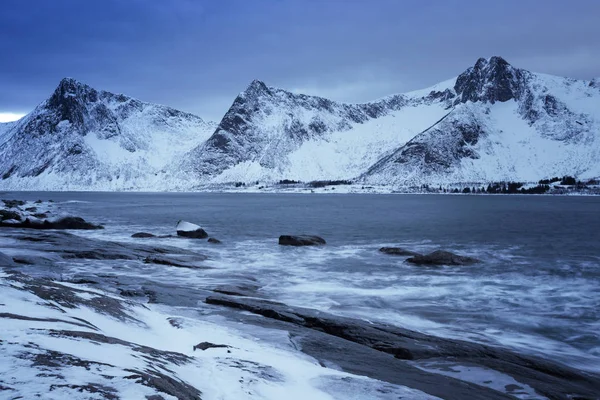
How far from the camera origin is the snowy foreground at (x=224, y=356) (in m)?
5.18

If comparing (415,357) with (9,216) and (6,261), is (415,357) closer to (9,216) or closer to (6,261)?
(6,261)

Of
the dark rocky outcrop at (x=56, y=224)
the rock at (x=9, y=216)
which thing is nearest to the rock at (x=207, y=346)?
the dark rocky outcrop at (x=56, y=224)

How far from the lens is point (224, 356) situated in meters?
7.85

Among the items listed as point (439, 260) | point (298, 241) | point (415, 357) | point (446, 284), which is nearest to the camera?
point (415, 357)

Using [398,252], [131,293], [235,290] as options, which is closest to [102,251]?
[131,293]

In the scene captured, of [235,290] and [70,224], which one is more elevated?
[70,224]

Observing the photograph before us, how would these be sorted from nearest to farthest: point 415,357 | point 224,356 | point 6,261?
1. point 224,356
2. point 415,357
3. point 6,261

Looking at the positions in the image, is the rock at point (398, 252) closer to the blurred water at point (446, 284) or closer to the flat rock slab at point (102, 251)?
the blurred water at point (446, 284)

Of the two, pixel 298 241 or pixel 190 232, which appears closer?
pixel 298 241

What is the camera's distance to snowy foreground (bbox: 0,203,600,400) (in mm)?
5180

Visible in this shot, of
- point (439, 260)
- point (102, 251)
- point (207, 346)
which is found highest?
point (207, 346)

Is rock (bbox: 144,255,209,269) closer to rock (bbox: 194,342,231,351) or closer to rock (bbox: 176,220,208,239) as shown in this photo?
rock (bbox: 194,342,231,351)

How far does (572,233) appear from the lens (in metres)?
46.2

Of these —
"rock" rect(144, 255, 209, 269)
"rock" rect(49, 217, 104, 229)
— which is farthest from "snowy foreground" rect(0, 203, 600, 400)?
"rock" rect(49, 217, 104, 229)
